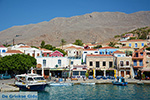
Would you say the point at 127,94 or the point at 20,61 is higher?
the point at 20,61

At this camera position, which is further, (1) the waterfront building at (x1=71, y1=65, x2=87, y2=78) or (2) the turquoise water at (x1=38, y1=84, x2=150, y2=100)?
(1) the waterfront building at (x1=71, y1=65, x2=87, y2=78)

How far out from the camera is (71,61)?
180ft

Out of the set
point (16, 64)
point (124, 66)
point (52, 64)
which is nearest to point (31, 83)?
point (16, 64)

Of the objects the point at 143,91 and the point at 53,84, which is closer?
the point at 143,91

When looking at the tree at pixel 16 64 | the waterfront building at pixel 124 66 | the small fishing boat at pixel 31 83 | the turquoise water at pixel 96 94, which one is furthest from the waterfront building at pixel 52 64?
the turquoise water at pixel 96 94

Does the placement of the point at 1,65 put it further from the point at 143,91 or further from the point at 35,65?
the point at 143,91

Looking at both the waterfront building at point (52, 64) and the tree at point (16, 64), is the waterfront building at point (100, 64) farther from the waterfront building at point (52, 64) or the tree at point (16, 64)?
the tree at point (16, 64)

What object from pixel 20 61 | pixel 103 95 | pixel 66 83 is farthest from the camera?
pixel 20 61

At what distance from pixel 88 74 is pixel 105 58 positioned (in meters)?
5.84

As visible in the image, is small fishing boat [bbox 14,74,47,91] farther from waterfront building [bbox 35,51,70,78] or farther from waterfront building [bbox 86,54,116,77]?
waterfront building [bbox 86,54,116,77]

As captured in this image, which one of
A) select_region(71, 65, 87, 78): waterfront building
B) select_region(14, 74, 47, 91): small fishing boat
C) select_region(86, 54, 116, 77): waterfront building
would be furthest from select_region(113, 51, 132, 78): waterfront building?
select_region(14, 74, 47, 91): small fishing boat

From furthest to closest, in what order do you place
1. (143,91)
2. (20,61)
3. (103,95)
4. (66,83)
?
(20,61)
(66,83)
(143,91)
(103,95)

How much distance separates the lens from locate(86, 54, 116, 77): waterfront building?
52969mm

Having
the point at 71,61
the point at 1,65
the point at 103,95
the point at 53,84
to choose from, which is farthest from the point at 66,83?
the point at 1,65
